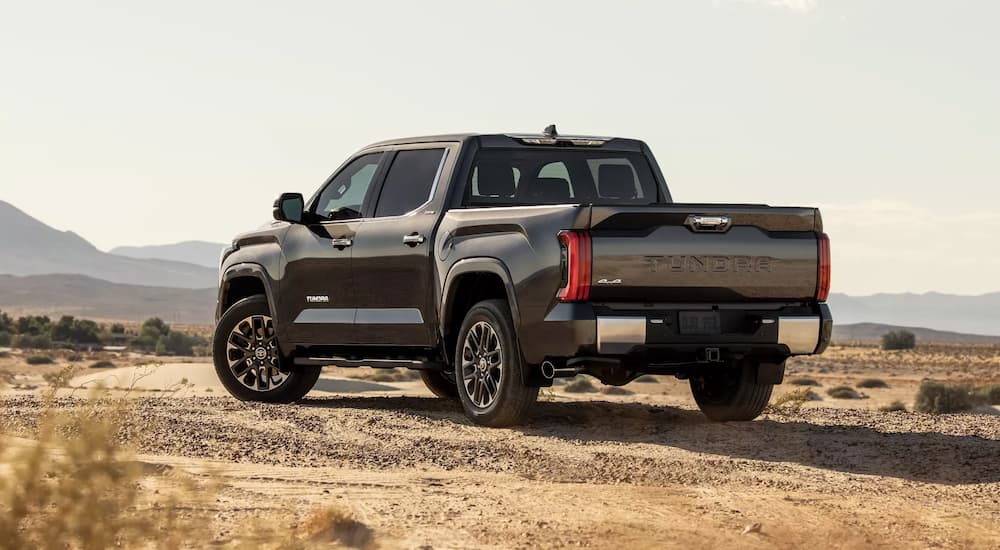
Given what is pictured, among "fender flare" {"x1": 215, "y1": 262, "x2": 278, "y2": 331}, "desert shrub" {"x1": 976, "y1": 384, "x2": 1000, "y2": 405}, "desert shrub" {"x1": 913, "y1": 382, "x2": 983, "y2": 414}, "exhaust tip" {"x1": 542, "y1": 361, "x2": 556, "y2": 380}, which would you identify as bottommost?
"desert shrub" {"x1": 976, "y1": 384, "x2": 1000, "y2": 405}

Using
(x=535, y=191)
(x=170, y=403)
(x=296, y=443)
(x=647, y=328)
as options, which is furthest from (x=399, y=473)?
(x=170, y=403)

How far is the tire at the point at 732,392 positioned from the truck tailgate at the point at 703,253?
1.09 m

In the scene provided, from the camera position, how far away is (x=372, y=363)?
466 inches

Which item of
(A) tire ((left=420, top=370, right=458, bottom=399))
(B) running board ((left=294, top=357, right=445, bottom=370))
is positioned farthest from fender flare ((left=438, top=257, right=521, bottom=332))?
(A) tire ((left=420, top=370, right=458, bottom=399))

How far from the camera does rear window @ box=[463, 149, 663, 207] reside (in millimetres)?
11578

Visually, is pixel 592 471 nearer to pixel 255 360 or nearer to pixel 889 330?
pixel 255 360

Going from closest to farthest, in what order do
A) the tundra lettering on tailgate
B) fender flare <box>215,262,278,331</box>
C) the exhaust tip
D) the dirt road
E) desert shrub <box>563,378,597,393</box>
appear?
the dirt road, the tundra lettering on tailgate, the exhaust tip, fender flare <box>215,262,278,331</box>, desert shrub <box>563,378,597,393</box>

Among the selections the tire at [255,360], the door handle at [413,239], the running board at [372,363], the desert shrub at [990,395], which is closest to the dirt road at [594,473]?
the running board at [372,363]

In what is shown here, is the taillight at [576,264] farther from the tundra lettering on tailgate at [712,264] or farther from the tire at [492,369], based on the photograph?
the tire at [492,369]

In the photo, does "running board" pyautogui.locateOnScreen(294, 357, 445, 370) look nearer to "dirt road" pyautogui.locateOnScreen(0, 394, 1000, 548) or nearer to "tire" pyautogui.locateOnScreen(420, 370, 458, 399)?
"dirt road" pyautogui.locateOnScreen(0, 394, 1000, 548)

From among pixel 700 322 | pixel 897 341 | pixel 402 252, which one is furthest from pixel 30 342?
pixel 700 322

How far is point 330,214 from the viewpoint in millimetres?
12547

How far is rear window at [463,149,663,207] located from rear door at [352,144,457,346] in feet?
1.04

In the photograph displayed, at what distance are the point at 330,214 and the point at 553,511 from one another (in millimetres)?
5838
